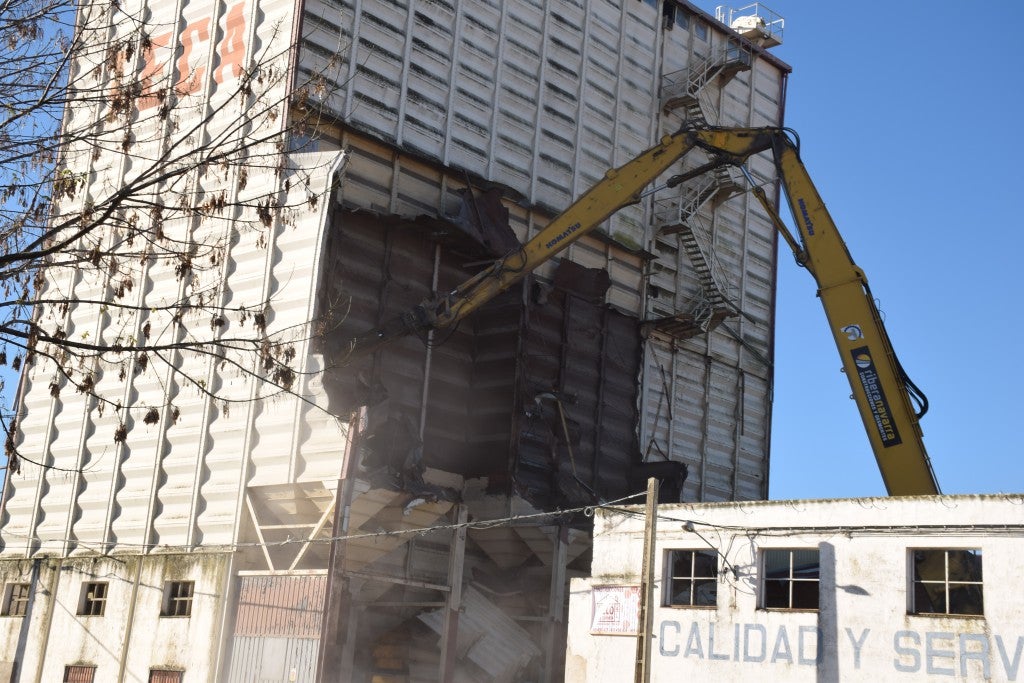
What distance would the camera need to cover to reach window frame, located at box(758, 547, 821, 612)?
17.0 meters

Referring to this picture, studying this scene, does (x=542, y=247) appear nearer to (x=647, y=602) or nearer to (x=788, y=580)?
(x=788, y=580)

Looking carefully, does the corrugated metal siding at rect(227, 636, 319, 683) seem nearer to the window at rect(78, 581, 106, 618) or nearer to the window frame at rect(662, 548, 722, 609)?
the window at rect(78, 581, 106, 618)

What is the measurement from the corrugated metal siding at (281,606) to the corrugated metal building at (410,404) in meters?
0.05

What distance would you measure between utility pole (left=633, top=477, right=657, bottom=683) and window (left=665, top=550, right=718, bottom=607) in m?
1.88

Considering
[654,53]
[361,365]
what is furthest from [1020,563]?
[654,53]

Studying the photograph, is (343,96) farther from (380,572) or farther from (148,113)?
(380,572)

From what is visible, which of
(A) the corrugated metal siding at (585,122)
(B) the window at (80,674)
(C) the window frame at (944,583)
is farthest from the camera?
(A) the corrugated metal siding at (585,122)

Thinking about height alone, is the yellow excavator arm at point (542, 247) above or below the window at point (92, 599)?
above

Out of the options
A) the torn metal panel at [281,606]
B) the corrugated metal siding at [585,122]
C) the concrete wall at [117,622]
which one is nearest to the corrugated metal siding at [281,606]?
the torn metal panel at [281,606]

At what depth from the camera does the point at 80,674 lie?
923 inches

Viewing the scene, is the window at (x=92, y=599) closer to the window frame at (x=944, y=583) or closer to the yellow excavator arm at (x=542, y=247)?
the yellow excavator arm at (x=542, y=247)

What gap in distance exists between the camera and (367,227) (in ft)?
78.2

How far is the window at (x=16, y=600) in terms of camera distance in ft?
83.3

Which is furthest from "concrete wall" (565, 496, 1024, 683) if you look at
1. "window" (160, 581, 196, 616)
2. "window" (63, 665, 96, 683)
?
"window" (63, 665, 96, 683)
